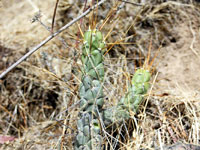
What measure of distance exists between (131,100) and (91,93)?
315 millimetres

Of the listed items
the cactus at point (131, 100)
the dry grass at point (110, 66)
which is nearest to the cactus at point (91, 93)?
the cactus at point (131, 100)

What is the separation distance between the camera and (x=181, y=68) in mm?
2217

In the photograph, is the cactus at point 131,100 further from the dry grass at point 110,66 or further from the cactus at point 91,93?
the dry grass at point 110,66

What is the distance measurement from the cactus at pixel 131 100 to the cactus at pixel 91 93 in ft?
0.42

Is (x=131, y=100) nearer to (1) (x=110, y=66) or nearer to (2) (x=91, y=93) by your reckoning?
(2) (x=91, y=93)

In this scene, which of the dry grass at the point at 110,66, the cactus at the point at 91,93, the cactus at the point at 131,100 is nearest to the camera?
the cactus at the point at 91,93

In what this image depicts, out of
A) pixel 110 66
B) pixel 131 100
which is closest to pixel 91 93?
pixel 131 100

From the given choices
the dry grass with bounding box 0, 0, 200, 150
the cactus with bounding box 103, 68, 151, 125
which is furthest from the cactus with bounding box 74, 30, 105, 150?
the dry grass with bounding box 0, 0, 200, 150

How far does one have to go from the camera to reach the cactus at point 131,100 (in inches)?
61.6

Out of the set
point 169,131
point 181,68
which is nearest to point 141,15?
point 181,68

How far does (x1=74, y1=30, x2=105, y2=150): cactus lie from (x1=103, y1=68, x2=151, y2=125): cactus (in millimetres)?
129

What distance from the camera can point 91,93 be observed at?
1382mm

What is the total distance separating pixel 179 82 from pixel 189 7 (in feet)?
2.74

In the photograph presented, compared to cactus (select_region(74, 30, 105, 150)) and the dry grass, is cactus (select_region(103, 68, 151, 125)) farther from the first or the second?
the dry grass
